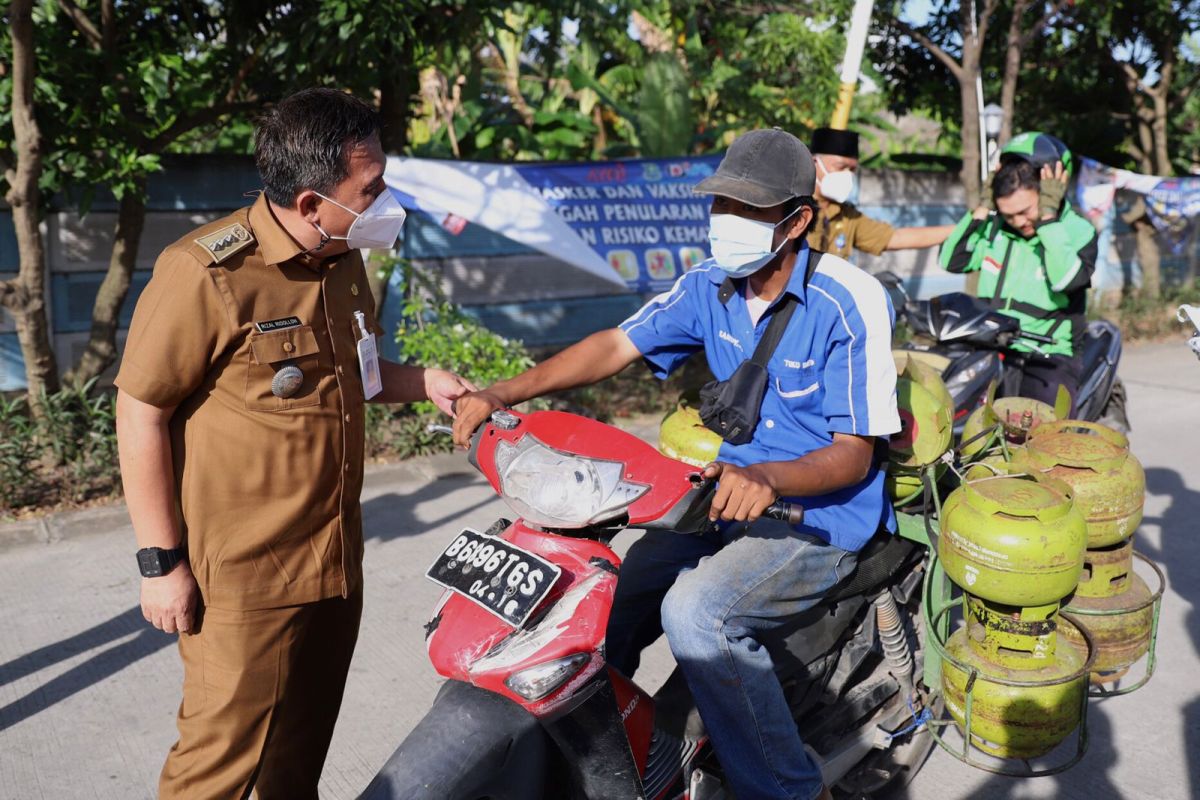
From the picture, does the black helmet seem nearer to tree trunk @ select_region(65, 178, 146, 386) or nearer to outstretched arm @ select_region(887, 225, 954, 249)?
outstretched arm @ select_region(887, 225, 954, 249)

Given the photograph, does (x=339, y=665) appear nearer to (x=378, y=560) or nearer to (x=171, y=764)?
(x=171, y=764)

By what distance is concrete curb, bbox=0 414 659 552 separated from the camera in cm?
511

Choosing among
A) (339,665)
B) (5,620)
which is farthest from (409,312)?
(339,665)

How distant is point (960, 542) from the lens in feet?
8.21

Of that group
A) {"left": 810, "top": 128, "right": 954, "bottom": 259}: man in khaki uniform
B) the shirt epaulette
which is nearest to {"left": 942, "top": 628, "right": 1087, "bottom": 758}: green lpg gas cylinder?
the shirt epaulette

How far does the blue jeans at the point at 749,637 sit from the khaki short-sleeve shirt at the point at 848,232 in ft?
9.46

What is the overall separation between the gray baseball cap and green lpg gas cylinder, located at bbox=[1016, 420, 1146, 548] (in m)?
1.02

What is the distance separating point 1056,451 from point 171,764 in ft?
7.75

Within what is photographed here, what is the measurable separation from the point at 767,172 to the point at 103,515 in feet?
14.0

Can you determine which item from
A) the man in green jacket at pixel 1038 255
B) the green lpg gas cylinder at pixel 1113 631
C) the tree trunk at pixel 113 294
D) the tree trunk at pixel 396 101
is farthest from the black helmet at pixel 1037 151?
the tree trunk at pixel 113 294

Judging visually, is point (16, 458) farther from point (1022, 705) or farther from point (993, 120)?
point (993, 120)

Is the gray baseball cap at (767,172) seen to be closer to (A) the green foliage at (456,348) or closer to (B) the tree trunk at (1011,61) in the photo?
(A) the green foliage at (456,348)

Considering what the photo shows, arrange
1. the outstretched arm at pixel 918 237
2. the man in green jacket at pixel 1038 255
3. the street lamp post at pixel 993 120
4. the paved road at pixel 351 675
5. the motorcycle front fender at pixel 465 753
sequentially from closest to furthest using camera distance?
the motorcycle front fender at pixel 465 753
the paved road at pixel 351 675
the man in green jacket at pixel 1038 255
the outstretched arm at pixel 918 237
the street lamp post at pixel 993 120

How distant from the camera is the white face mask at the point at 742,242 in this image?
2.49m
